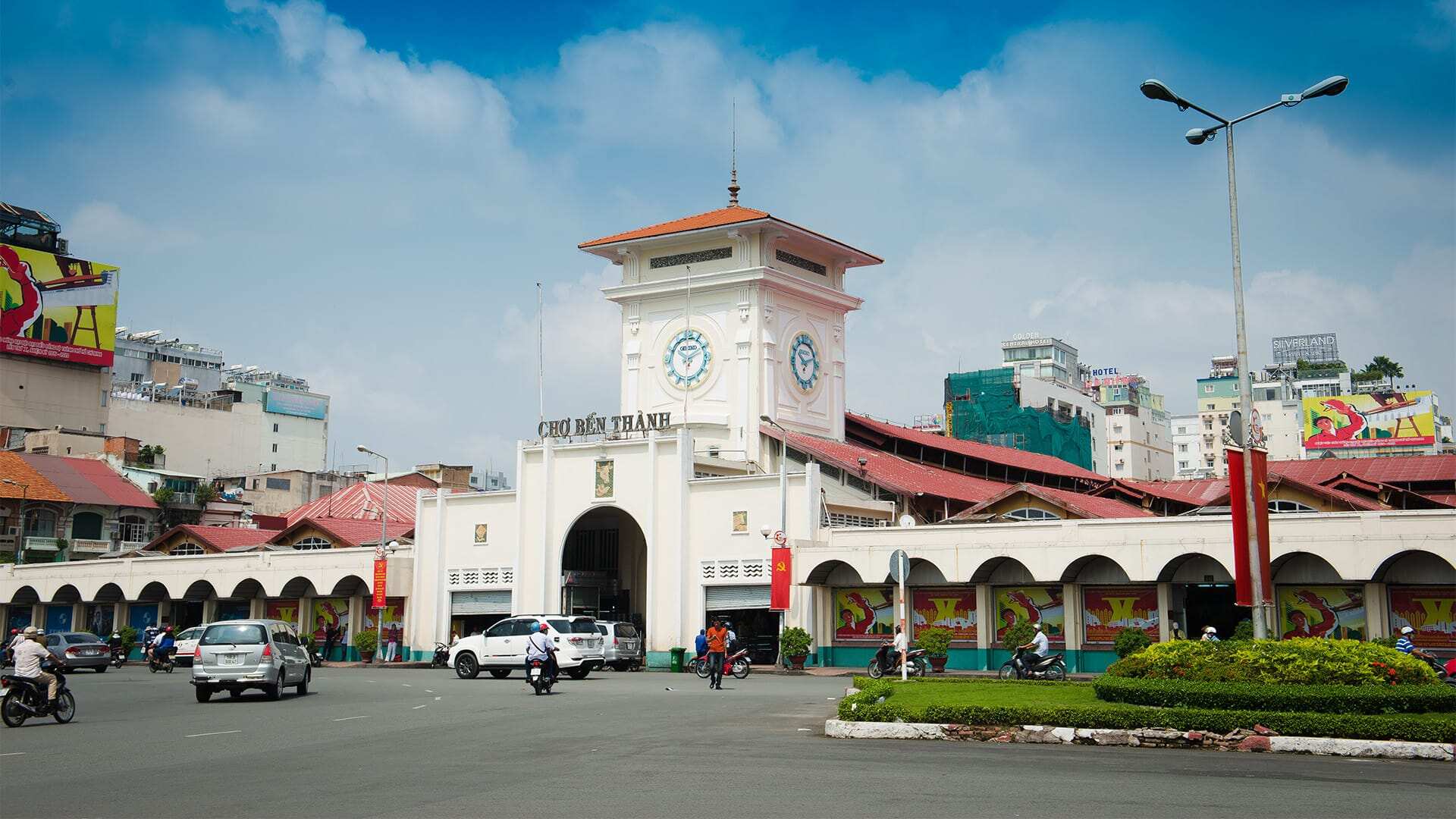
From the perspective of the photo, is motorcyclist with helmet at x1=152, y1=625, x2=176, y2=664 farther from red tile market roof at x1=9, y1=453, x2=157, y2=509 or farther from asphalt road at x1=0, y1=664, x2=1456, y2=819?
red tile market roof at x1=9, y1=453, x2=157, y2=509

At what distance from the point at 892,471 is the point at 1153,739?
3352cm

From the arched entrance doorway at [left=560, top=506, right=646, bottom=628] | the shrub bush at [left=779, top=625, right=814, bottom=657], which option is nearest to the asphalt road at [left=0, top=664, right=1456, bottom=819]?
the shrub bush at [left=779, top=625, right=814, bottom=657]

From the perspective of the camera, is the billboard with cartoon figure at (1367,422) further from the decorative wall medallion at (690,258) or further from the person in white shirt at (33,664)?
the person in white shirt at (33,664)

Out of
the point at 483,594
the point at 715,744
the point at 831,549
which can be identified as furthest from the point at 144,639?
the point at 715,744

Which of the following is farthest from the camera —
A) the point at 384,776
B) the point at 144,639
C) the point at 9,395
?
the point at 9,395

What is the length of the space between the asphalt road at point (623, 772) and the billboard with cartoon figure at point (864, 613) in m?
18.9

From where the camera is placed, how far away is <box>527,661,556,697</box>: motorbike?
27.5 meters

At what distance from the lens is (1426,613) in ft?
112

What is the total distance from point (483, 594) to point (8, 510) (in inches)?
1375

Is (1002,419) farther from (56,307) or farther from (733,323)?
(56,307)

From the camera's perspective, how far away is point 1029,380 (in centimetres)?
10088

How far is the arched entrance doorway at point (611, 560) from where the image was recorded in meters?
50.1

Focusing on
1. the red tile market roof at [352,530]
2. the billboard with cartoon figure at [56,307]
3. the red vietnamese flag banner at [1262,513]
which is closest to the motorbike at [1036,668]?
the red vietnamese flag banner at [1262,513]

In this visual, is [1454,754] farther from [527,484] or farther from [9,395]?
[9,395]
